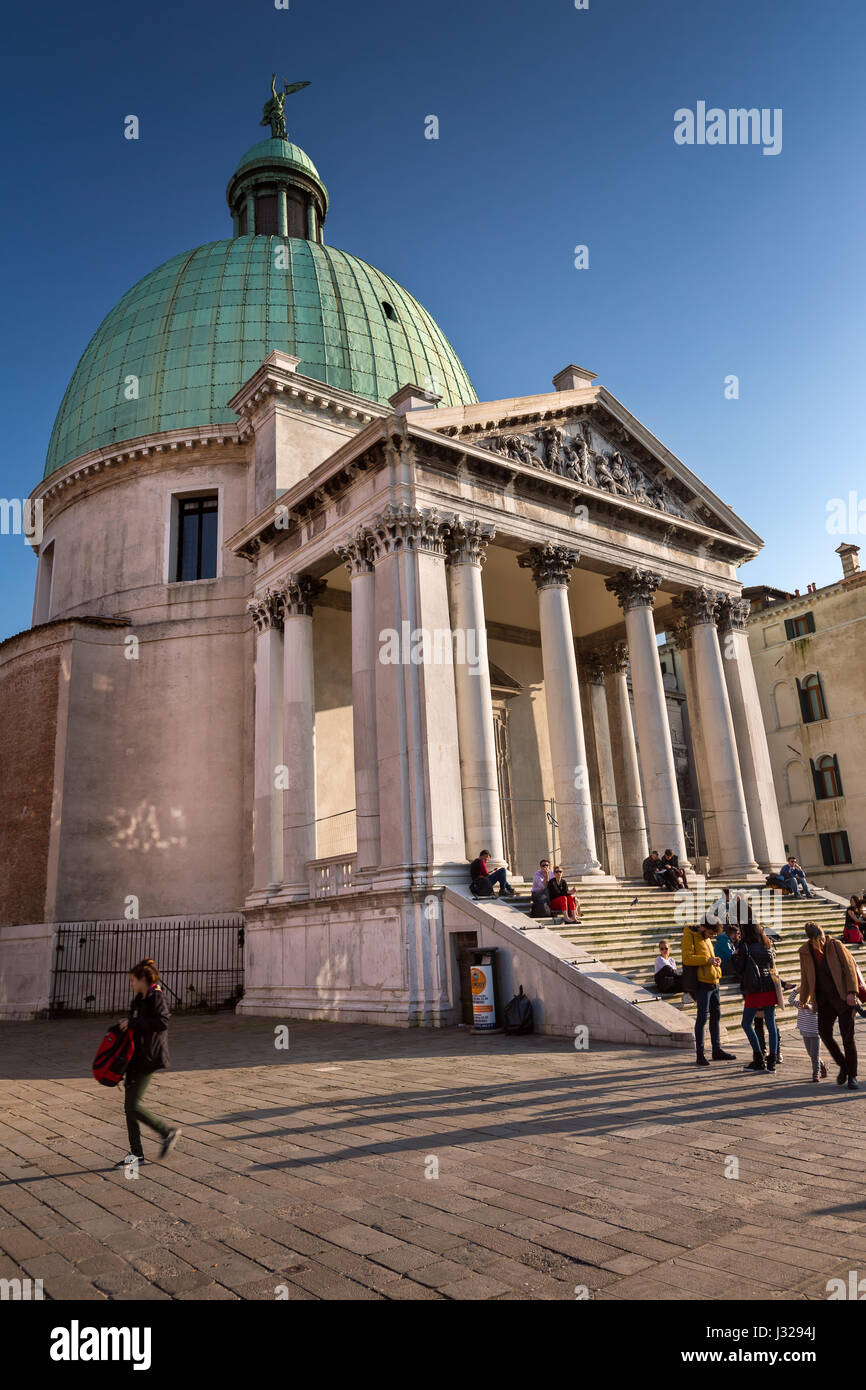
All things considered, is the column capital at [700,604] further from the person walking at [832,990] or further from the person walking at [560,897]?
the person walking at [832,990]

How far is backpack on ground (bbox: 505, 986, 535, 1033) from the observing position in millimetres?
13000

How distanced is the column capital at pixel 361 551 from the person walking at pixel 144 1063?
12376mm

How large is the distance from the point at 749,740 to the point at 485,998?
40.9ft

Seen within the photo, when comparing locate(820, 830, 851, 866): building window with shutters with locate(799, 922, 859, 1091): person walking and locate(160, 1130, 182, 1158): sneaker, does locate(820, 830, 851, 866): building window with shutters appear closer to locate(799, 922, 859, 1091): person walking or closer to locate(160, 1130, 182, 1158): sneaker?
locate(799, 922, 859, 1091): person walking

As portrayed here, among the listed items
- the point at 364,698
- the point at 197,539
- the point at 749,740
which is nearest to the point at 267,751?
the point at 364,698

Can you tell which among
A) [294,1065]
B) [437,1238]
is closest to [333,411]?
[294,1065]

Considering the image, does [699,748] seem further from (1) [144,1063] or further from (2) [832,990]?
(1) [144,1063]

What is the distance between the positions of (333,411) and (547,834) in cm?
1308

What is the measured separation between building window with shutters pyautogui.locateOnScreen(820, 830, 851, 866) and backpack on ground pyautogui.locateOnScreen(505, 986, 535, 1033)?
1011 inches

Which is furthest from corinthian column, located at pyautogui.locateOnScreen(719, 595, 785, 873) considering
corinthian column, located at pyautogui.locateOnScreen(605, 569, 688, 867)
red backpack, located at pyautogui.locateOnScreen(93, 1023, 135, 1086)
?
red backpack, located at pyautogui.locateOnScreen(93, 1023, 135, 1086)

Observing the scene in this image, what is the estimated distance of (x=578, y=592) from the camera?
2431 cm

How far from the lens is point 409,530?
56.4ft

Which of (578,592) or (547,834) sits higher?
(578,592)
